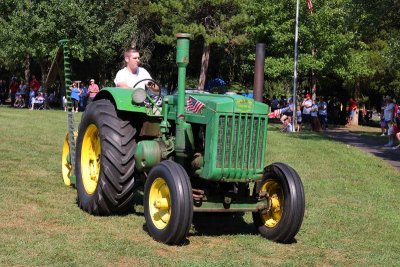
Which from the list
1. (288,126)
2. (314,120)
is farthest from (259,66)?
(314,120)

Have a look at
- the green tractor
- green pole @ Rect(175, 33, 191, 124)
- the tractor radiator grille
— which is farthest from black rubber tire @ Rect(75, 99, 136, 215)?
the tractor radiator grille

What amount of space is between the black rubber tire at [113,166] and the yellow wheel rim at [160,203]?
2.02ft

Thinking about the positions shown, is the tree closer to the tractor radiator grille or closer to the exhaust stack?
the exhaust stack

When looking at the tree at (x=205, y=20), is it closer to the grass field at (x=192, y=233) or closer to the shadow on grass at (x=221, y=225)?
the grass field at (x=192, y=233)

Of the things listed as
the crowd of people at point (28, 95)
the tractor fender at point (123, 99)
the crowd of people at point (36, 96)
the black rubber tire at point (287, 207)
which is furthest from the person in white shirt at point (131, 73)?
the crowd of people at point (28, 95)

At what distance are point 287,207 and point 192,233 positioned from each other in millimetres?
1075

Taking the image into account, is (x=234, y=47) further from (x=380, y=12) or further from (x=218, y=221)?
(x=218, y=221)

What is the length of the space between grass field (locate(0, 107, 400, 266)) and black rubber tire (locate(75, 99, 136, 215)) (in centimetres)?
19

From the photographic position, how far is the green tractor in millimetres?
6133

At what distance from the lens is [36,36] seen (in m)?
34.7

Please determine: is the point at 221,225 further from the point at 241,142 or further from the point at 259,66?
the point at 259,66

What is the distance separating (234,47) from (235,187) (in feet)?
107

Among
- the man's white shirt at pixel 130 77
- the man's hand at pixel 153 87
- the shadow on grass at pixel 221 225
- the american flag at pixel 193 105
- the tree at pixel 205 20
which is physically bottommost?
the shadow on grass at pixel 221 225

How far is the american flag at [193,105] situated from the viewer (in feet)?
21.0
